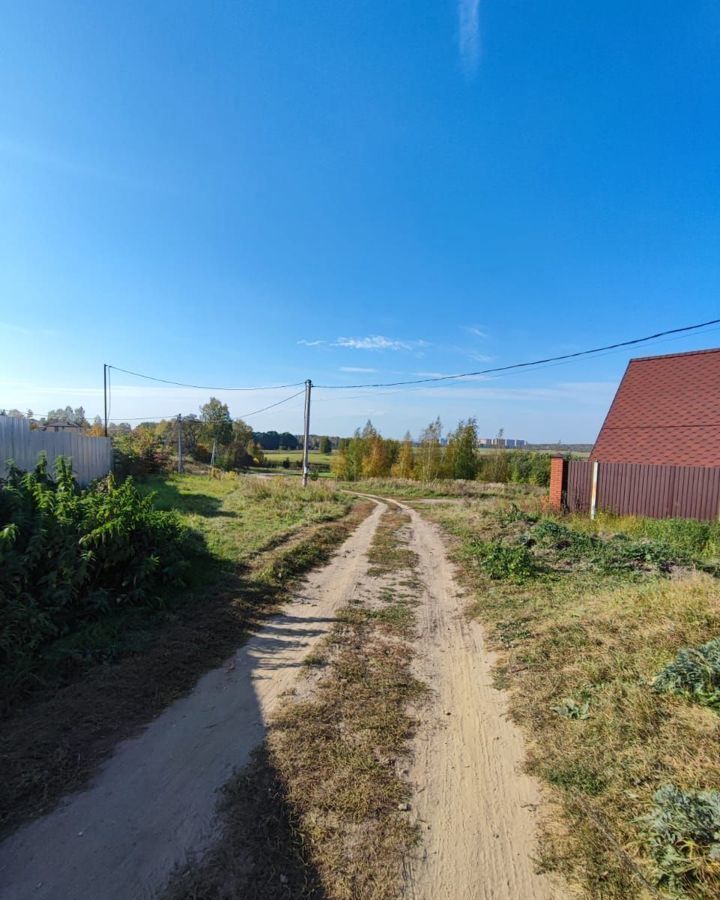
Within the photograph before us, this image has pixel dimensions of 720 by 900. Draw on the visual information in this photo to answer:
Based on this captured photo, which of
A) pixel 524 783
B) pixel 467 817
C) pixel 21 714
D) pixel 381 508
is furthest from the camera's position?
pixel 381 508

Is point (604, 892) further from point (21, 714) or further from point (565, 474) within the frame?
point (565, 474)

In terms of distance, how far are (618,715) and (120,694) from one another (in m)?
3.85

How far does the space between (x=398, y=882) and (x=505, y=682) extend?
224 centimetres

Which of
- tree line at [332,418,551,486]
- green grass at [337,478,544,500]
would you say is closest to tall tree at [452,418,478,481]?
tree line at [332,418,551,486]

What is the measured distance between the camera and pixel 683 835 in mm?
2025

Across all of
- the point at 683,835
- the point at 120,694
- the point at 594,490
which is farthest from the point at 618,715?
the point at 594,490

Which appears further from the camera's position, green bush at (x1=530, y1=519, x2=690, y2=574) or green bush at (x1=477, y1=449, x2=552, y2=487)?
green bush at (x1=477, y1=449, x2=552, y2=487)

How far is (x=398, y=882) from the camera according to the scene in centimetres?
206

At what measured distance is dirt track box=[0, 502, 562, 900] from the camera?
80.9 inches

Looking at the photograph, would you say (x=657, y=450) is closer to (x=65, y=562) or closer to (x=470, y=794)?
(x=470, y=794)

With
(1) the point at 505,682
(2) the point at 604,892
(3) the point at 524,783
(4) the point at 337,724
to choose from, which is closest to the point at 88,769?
(4) the point at 337,724

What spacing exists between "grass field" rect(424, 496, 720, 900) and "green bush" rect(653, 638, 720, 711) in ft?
0.04

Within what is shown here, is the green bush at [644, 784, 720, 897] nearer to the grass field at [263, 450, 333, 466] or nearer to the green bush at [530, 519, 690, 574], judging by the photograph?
the green bush at [530, 519, 690, 574]

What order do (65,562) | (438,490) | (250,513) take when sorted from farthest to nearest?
(438,490) → (250,513) → (65,562)
